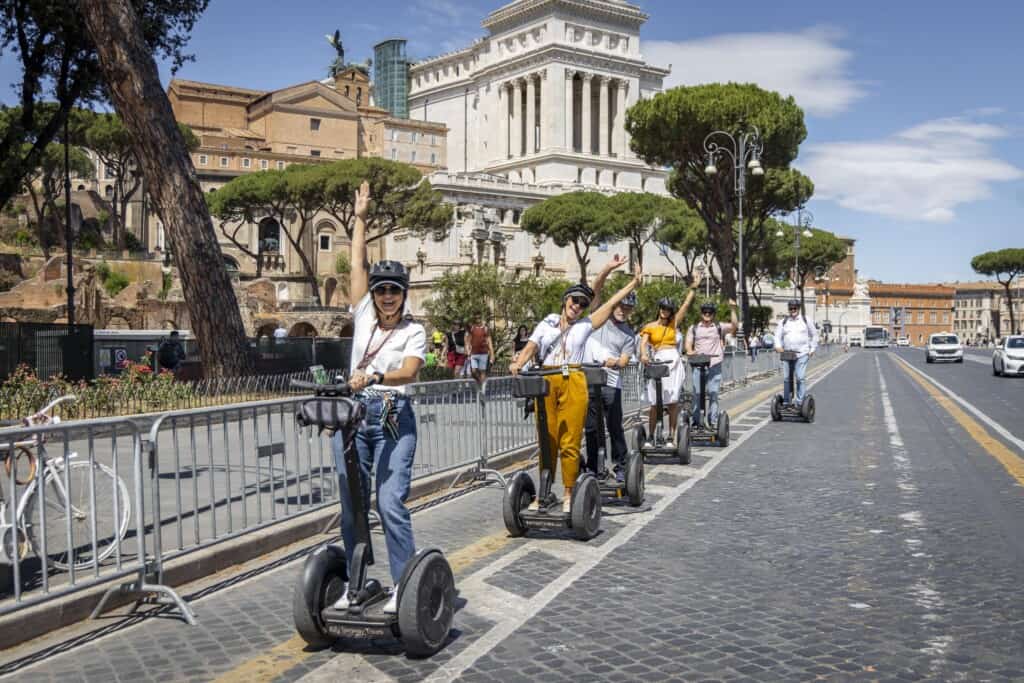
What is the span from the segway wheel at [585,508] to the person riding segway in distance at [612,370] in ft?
2.66

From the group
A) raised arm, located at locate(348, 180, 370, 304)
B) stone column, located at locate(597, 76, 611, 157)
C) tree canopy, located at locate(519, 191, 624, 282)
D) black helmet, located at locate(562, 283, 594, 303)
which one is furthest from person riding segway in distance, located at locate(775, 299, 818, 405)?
stone column, located at locate(597, 76, 611, 157)

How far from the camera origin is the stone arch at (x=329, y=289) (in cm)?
7775

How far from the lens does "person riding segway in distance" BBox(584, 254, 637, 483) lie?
26.3 ft

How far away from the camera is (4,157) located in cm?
2291

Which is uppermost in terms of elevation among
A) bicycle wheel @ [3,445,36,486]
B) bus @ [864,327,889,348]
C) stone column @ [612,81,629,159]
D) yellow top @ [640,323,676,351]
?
stone column @ [612,81,629,159]

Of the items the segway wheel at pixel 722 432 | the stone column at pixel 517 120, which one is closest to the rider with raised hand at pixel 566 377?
the segway wheel at pixel 722 432

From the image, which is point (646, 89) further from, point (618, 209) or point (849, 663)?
point (849, 663)

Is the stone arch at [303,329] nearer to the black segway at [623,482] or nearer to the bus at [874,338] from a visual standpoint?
the black segway at [623,482]

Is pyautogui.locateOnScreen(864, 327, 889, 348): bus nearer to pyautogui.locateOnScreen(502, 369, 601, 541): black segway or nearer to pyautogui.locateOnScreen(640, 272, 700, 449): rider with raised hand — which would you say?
pyautogui.locateOnScreen(640, 272, 700, 449): rider with raised hand

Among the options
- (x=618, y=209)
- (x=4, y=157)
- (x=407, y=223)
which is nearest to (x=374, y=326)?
(x=4, y=157)

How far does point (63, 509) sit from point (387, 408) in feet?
7.30

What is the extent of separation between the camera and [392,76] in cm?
13475

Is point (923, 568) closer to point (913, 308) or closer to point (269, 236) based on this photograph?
point (269, 236)

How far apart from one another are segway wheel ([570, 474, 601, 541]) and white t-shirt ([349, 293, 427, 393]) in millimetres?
2382
